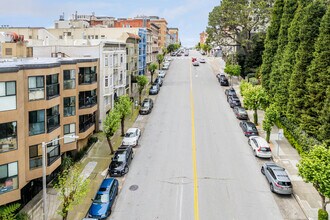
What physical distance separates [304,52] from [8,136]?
1238 inches

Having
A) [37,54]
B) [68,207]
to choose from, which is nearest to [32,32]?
[37,54]

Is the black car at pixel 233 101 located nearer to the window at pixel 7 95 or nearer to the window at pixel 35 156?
the window at pixel 35 156

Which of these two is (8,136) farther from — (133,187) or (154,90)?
(154,90)

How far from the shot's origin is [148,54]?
94.0 meters

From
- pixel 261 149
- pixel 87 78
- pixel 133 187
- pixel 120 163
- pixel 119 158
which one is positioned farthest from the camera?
pixel 87 78

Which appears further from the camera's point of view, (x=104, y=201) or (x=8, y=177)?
(x=104, y=201)

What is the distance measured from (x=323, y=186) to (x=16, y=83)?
21354mm

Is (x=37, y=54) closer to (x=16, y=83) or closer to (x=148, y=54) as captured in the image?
(x=16, y=83)

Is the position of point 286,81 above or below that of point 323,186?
above

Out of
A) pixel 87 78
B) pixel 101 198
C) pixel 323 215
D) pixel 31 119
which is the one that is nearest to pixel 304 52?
pixel 323 215

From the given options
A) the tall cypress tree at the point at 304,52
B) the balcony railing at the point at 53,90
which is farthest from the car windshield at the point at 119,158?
the tall cypress tree at the point at 304,52

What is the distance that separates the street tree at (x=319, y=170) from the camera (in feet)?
77.2

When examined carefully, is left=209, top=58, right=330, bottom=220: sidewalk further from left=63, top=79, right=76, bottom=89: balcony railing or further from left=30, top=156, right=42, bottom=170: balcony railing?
left=63, top=79, right=76, bottom=89: balcony railing

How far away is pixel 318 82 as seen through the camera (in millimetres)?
36188
